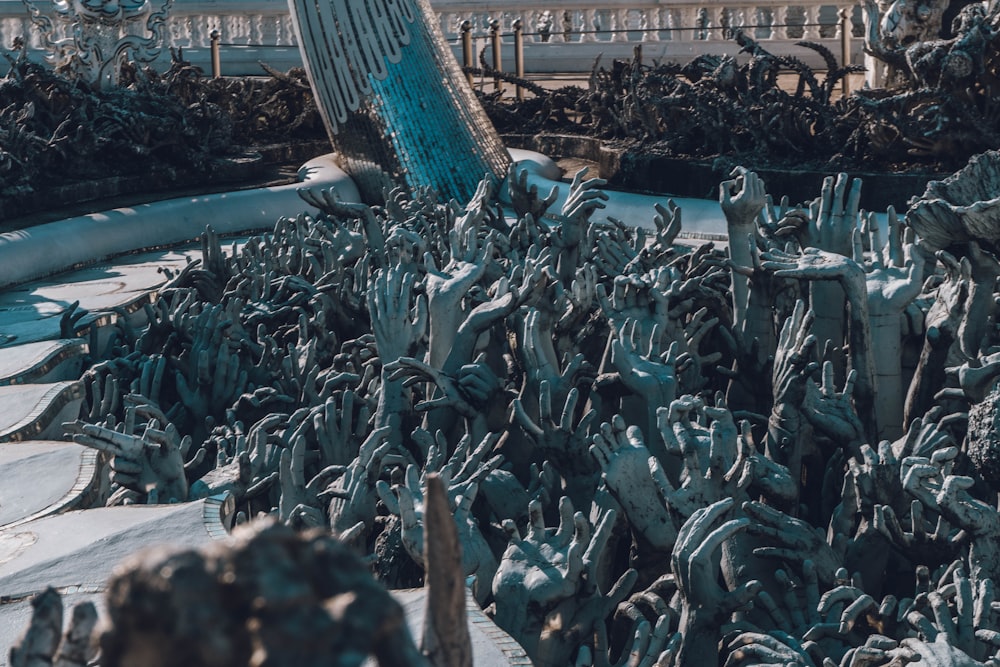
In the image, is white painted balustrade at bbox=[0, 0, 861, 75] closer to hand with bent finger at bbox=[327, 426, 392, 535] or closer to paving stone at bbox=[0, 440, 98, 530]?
paving stone at bbox=[0, 440, 98, 530]

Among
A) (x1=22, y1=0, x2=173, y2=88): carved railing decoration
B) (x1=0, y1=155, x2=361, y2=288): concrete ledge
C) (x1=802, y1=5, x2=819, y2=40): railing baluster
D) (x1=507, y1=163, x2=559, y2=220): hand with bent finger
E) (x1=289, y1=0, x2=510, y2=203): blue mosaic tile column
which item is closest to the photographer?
(x1=507, y1=163, x2=559, y2=220): hand with bent finger

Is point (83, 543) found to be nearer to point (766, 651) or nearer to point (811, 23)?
point (766, 651)

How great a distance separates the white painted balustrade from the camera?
19.8 m

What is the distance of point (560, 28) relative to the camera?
2122 cm

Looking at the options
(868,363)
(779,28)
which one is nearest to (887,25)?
(868,363)

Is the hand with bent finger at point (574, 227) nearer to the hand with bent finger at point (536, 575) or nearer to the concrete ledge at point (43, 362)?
the concrete ledge at point (43, 362)

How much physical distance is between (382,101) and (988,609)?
709 centimetres

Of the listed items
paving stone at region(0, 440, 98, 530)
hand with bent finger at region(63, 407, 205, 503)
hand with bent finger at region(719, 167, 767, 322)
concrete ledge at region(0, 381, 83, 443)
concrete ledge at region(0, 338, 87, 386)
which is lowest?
concrete ledge at region(0, 338, 87, 386)

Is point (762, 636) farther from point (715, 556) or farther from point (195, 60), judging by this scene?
point (195, 60)

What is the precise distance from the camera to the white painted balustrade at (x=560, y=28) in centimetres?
1984

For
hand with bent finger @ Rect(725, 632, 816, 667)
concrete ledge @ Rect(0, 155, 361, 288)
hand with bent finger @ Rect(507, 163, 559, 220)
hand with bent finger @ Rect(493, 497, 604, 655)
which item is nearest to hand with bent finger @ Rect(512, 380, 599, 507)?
hand with bent finger @ Rect(493, 497, 604, 655)

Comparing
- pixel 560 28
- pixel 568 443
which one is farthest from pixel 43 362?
pixel 560 28

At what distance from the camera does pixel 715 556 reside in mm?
3613

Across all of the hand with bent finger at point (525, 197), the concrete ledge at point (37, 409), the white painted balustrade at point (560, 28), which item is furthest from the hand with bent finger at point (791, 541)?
the white painted balustrade at point (560, 28)
